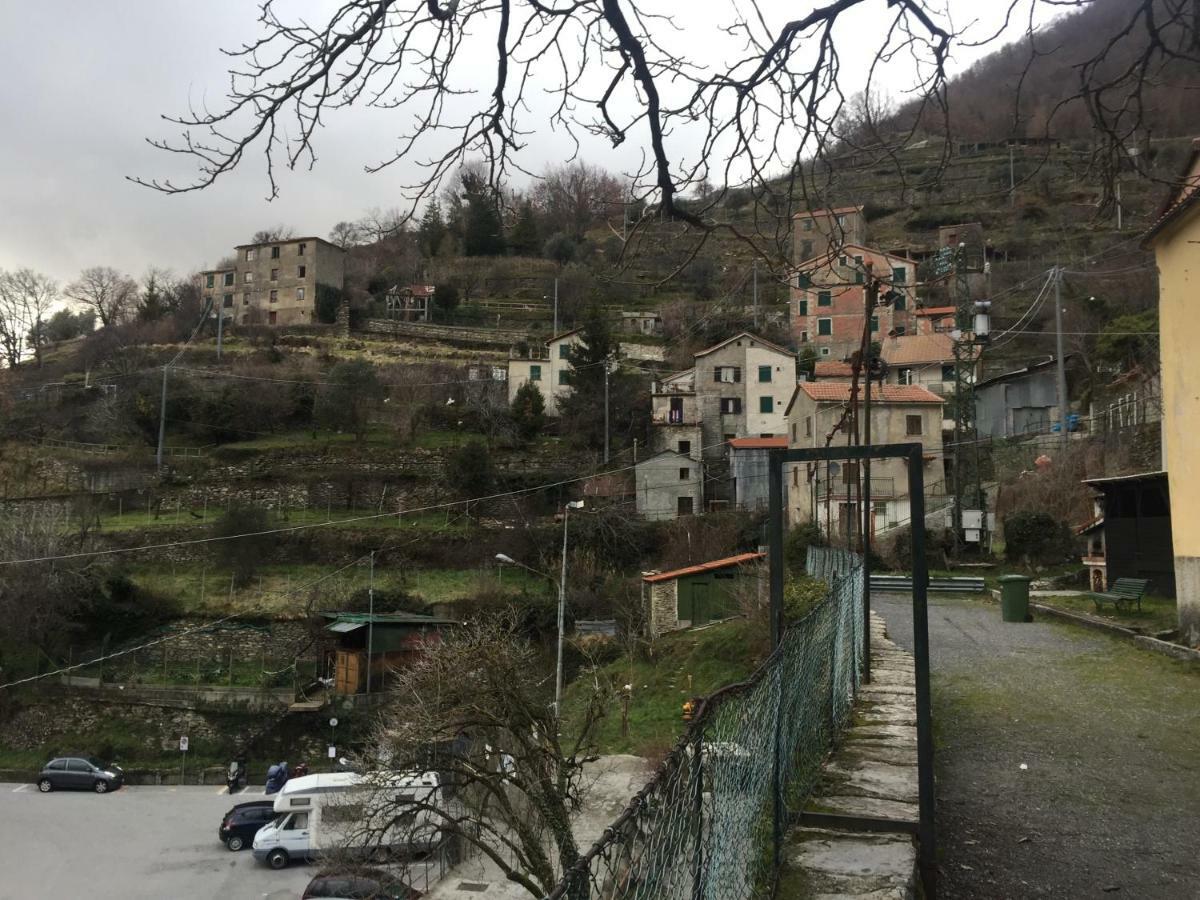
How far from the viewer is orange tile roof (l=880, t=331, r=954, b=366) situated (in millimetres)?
44719

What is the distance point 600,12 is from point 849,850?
3608mm

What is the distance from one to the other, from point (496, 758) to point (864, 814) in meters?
11.7

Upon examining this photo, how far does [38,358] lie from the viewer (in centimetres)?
6266

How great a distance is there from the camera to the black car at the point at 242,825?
21.0m

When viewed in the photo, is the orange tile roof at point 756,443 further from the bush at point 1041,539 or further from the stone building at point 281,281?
the stone building at point 281,281

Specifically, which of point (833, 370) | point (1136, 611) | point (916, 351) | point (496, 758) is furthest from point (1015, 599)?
point (916, 351)

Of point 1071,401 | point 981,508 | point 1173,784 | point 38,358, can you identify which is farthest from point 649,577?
point 38,358

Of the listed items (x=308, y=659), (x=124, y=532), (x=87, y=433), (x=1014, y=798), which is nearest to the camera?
(x=1014, y=798)

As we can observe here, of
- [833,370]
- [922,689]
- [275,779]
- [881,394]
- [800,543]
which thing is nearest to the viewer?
[922,689]

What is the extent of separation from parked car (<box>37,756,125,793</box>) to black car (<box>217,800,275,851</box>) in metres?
8.05

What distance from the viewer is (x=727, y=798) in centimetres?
246

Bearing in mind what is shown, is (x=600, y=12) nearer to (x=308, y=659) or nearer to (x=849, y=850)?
(x=849, y=850)

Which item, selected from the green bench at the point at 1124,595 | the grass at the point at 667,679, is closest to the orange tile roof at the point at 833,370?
the grass at the point at 667,679

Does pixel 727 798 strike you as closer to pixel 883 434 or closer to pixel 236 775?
pixel 236 775
